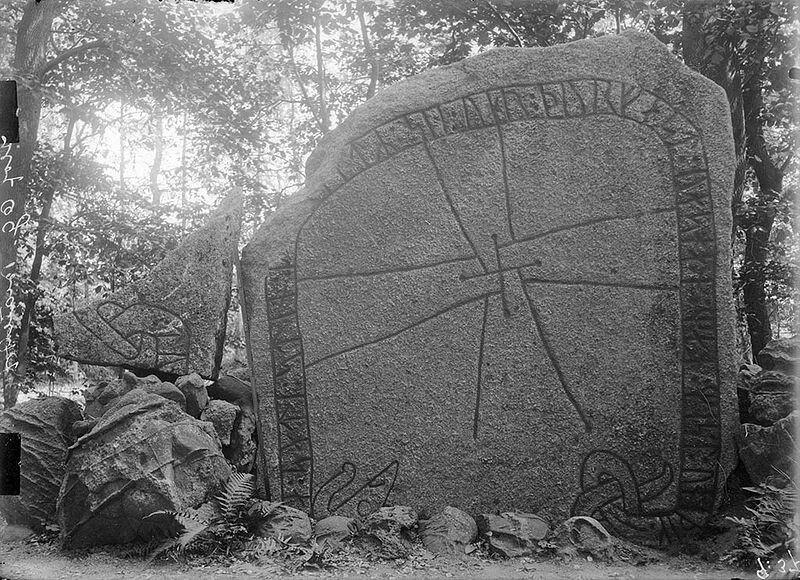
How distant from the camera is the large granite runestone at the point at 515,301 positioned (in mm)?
3705

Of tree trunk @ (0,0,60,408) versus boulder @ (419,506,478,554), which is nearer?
boulder @ (419,506,478,554)

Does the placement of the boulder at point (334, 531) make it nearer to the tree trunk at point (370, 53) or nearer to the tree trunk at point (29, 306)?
the tree trunk at point (29, 306)

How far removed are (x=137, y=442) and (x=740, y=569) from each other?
2.83 metres

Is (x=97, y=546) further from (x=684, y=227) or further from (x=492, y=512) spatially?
(x=684, y=227)

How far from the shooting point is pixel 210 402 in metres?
4.29

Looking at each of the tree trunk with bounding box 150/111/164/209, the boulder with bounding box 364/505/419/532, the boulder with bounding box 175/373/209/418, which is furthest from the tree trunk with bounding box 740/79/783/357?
the tree trunk with bounding box 150/111/164/209

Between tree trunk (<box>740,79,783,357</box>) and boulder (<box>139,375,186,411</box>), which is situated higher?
tree trunk (<box>740,79,783,357</box>)

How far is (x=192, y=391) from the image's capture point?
166 inches

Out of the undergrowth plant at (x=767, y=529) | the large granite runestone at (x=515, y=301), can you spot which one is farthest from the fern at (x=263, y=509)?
the undergrowth plant at (x=767, y=529)

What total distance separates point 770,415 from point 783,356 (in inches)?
16.1

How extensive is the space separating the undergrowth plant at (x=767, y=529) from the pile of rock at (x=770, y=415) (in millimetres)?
137

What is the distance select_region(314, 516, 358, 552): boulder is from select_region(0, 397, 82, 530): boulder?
1.48 metres

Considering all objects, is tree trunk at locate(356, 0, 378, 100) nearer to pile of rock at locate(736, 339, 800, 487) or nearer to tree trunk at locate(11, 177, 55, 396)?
tree trunk at locate(11, 177, 55, 396)

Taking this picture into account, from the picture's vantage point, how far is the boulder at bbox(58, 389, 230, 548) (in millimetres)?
3361
